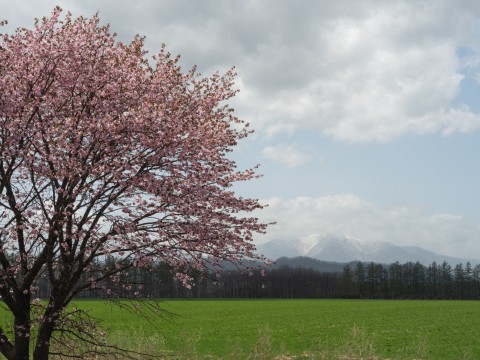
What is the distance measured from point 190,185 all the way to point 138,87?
9.25 ft

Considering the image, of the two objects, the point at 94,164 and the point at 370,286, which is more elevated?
the point at 94,164

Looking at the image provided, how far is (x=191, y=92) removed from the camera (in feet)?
40.2

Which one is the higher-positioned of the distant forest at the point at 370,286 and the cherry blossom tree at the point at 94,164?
the cherry blossom tree at the point at 94,164

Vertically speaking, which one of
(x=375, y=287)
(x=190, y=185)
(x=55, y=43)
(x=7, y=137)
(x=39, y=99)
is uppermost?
(x=55, y=43)

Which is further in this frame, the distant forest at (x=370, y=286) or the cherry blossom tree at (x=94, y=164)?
the distant forest at (x=370, y=286)

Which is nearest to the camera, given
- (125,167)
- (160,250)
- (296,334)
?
(125,167)

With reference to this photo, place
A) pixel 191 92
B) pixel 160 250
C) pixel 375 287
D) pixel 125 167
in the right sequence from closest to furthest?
pixel 125 167 < pixel 160 250 < pixel 191 92 < pixel 375 287

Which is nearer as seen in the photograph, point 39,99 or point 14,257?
point 39,99

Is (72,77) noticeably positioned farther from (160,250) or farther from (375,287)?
(375,287)

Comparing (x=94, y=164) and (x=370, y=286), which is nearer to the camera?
(x=94, y=164)

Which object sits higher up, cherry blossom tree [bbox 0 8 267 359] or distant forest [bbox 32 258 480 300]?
cherry blossom tree [bbox 0 8 267 359]

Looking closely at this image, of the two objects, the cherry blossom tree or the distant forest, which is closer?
the cherry blossom tree

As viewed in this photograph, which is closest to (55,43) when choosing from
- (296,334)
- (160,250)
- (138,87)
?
(138,87)

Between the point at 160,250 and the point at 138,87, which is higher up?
the point at 138,87
